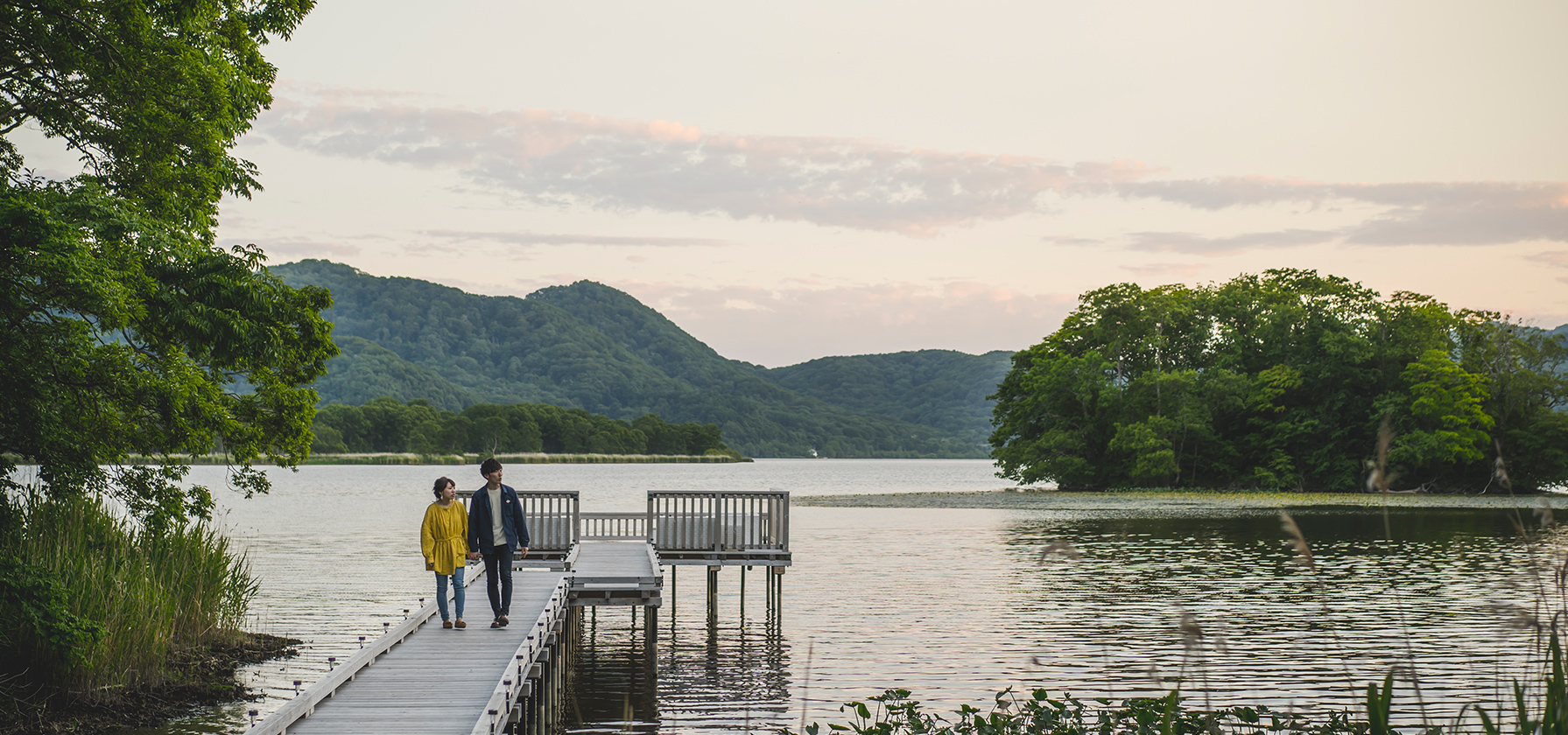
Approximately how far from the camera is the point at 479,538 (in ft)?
39.4

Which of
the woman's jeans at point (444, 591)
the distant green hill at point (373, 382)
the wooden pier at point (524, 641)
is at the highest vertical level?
the distant green hill at point (373, 382)

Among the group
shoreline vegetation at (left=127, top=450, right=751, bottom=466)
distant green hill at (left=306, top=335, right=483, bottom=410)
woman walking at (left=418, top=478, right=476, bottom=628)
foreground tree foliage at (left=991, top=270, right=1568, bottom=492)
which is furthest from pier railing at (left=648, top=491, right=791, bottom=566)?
distant green hill at (left=306, top=335, right=483, bottom=410)

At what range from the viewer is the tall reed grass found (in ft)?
32.7

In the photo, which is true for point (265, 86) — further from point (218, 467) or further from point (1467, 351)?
point (218, 467)

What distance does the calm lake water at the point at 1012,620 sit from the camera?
12289 millimetres

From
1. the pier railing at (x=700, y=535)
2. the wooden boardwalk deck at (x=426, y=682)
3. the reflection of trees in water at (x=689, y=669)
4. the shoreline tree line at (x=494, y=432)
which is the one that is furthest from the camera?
the shoreline tree line at (x=494, y=432)

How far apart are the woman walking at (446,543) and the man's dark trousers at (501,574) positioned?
23 centimetres

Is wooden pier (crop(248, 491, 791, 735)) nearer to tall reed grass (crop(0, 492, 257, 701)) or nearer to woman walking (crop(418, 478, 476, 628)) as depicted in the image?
woman walking (crop(418, 478, 476, 628))

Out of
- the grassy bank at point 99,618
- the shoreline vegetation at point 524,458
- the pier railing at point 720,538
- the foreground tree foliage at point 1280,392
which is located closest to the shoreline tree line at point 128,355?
the grassy bank at point 99,618

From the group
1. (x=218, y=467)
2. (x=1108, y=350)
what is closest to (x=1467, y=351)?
(x=1108, y=350)

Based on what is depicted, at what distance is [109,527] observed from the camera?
509 inches

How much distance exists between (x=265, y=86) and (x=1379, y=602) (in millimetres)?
20341

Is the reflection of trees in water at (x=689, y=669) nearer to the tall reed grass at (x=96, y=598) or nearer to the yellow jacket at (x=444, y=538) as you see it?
the yellow jacket at (x=444, y=538)

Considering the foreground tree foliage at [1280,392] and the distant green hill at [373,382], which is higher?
the distant green hill at [373,382]
